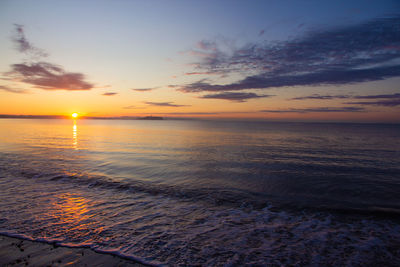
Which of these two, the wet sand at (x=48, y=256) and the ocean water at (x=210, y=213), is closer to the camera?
the wet sand at (x=48, y=256)

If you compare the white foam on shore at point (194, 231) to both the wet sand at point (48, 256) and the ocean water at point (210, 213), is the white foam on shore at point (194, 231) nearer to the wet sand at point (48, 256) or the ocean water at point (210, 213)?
the ocean water at point (210, 213)

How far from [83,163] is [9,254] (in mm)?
16619

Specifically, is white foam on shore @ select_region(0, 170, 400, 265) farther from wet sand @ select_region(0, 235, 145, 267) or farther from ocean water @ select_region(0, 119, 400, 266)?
wet sand @ select_region(0, 235, 145, 267)

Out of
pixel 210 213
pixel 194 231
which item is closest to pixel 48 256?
pixel 194 231

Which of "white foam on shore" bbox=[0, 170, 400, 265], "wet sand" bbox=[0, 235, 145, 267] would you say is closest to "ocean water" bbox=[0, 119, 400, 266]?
"white foam on shore" bbox=[0, 170, 400, 265]

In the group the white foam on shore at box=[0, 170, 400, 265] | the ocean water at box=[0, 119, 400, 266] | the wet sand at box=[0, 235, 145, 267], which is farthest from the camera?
the ocean water at box=[0, 119, 400, 266]

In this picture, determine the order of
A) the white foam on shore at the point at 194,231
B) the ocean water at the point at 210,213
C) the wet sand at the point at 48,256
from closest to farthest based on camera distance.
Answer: the wet sand at the point at 48,256 < the white foam on shore at the point at 194,231 < the ocean water at the point at 210,213

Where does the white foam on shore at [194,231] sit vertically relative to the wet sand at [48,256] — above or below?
below

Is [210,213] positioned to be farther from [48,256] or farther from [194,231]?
[48,256]

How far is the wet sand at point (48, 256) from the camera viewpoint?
5551 millimetres

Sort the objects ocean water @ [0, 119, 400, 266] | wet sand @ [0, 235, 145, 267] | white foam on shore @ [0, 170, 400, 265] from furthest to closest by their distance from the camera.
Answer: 1. ocean water @ [0, 119, 400, 266]
2. white foam on shore @ [0, 170, 400, 265]
3. wet sand @ [0, 235, 145, 267]

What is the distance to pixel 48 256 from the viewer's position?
5.84m

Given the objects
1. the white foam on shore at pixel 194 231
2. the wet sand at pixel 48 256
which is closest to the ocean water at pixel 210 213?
the white foam on shore at pixel 194 231

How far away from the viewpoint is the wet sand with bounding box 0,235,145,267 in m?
5.55
